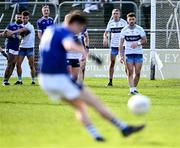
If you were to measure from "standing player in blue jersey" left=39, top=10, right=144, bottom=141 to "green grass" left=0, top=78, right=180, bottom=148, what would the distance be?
40 centimetres

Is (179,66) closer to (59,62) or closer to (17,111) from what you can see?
(17,111)

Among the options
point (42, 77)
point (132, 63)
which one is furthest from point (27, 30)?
point (42, 77)

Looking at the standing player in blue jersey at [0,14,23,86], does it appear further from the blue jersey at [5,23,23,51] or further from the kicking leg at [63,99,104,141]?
the kicking leg at [63,99,104,141]

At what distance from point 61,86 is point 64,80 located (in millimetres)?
114

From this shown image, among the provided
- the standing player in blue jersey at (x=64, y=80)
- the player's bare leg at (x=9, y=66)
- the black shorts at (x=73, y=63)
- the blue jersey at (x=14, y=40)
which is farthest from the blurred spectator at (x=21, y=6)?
the standing player in blue jersey at (x=64, y=80)

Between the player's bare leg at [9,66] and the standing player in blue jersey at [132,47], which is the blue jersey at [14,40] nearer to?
the player's bare leg at [9,66]

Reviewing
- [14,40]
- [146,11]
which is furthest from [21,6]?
[14,40]

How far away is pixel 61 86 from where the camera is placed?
11.8 metres

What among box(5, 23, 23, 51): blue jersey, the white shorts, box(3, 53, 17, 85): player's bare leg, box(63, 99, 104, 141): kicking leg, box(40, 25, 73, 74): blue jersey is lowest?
box(3, 53, 17, 85): player's bare leg

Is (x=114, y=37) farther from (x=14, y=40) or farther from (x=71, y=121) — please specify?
(x=71, y=121)

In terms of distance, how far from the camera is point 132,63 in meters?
22.6

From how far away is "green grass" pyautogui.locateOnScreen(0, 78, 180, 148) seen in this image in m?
12.4

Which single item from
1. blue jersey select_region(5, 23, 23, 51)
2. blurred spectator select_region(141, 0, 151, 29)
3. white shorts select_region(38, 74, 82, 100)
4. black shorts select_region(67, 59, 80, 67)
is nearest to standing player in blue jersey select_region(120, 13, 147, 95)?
black shorts select_region(67, 59, 80, 67)

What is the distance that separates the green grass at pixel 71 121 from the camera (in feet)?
40.7
